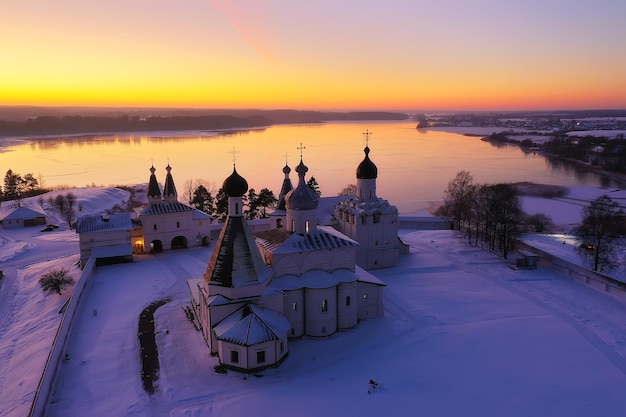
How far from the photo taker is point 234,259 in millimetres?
13828

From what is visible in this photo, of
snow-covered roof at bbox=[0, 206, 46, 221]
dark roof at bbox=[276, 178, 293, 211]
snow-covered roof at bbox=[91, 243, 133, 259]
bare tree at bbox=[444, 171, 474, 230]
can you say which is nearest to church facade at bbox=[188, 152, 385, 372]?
dark roof at bbox=[276, 178, 293, 211]

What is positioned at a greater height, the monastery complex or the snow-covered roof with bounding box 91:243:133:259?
the monastery complex

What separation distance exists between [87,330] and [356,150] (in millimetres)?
68362

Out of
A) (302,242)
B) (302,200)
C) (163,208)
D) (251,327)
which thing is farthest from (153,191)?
(251,327)

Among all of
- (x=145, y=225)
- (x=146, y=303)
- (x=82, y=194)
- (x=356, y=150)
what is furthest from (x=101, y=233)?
(x=356, y=150)

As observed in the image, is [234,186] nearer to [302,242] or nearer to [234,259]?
[234,259]

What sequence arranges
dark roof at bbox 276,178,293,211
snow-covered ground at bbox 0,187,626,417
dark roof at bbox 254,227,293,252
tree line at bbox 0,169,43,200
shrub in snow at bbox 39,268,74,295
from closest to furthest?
snow-covered ground at bbox 0,187,626,417, dark roof at bbox 254,227,293,252, shrub in snow at bbox 39,268,74,295, dark roof at bbox 276,178,293,211, tree line at bbox 0,169,43,200

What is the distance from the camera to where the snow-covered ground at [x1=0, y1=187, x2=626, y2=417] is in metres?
11.7

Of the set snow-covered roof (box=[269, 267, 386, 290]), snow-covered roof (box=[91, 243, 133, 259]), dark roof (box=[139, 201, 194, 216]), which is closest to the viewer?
snow-covered roof (box=[269, 267, 386, 290])

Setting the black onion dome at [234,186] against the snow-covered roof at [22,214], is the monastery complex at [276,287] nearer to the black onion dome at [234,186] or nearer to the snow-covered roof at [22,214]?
the black onion dome at [234,186]

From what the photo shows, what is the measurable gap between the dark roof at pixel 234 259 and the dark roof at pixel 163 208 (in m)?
12.2

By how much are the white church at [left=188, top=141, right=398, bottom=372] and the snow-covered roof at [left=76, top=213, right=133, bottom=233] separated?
28.7 feet

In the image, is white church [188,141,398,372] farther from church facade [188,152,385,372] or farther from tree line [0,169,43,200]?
tree line [0,169,43,200]

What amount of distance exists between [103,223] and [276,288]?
13.1m
